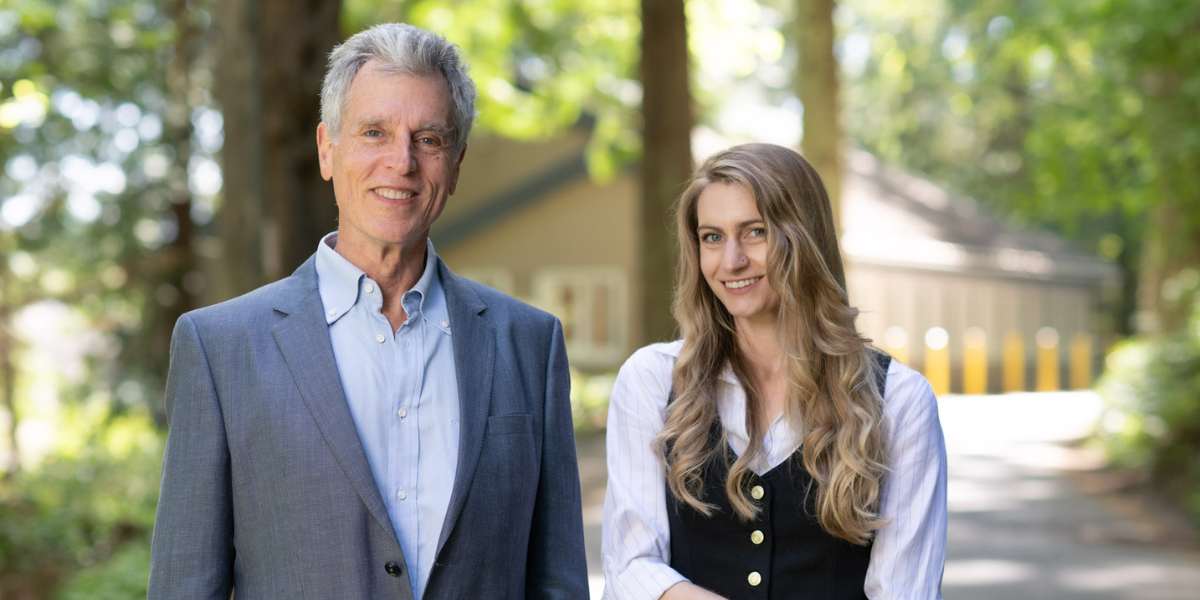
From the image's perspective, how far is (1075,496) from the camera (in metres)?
14.5

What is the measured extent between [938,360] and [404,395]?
26232 mm

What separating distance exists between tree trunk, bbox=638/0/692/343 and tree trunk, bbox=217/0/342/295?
16.3ft

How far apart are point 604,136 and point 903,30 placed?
22.2 meters

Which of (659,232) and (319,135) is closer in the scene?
(319,135)

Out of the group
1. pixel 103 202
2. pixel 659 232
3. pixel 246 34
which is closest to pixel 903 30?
pixel 103 202

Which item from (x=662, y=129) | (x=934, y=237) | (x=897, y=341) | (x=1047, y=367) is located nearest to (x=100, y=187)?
(x=662, y=129)

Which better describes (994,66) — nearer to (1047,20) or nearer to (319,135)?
(1047,20)

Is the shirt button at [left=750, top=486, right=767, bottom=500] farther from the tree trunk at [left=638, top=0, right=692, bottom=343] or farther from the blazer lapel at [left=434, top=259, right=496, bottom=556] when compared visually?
the tree trunk at [left=638, top=0, right=692, bottom=343]

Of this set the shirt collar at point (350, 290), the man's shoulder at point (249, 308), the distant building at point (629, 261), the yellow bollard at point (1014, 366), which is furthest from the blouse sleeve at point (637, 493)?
the yellow bollard at point (1014, 366)

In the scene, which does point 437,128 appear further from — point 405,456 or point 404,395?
point 405,456

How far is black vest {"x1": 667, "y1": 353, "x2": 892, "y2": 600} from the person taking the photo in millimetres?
3379

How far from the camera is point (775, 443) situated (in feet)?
11.4

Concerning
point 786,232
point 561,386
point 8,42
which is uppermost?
point 8,42

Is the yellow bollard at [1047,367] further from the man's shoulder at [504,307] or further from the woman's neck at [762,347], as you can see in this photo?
the man's shoulder at [504,307]
